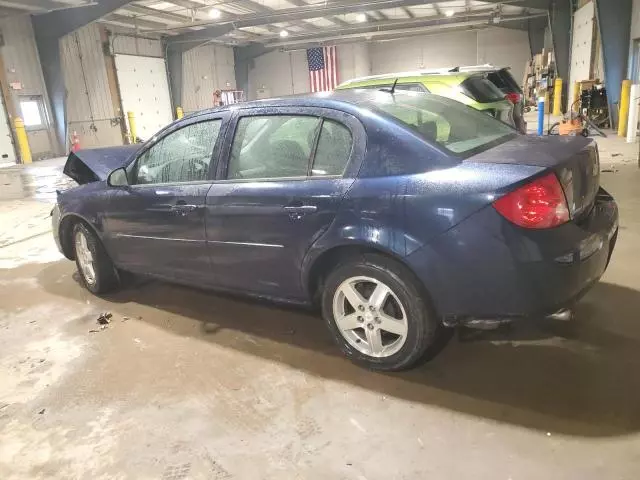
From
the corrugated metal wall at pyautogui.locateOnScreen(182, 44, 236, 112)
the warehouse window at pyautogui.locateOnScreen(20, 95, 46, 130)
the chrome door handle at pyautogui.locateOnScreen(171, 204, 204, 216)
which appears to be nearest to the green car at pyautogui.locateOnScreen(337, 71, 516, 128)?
the chrome door handle at pyautogui.locateOnScreen(171, 204, 204, 216)

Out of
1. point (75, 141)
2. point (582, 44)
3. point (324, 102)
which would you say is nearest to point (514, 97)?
point (324, 102)

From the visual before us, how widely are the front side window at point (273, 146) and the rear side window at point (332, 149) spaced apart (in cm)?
6

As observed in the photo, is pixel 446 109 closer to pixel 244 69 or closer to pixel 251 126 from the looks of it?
pixel 251 126

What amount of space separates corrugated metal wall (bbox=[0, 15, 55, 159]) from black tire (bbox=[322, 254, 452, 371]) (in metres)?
15.9

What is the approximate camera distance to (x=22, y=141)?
1478 cm

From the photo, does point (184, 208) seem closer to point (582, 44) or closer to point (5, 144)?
point (5, 144)

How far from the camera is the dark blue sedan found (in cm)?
213

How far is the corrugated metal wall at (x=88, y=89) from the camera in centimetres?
1631

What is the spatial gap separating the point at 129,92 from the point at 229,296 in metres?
17.3

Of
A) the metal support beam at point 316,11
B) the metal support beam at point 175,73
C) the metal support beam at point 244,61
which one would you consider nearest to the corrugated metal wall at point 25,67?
the metal support beam at point 316,11

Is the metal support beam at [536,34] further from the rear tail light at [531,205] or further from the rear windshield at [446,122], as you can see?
the rear tail light at [531,205]

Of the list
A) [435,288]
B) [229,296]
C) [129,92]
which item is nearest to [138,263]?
[229,296]

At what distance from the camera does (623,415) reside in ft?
6.97

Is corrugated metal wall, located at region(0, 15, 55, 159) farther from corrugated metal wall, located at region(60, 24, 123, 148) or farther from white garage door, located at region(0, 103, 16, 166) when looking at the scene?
corrugated metal wall, located at region(60, 24, 123, 148)
